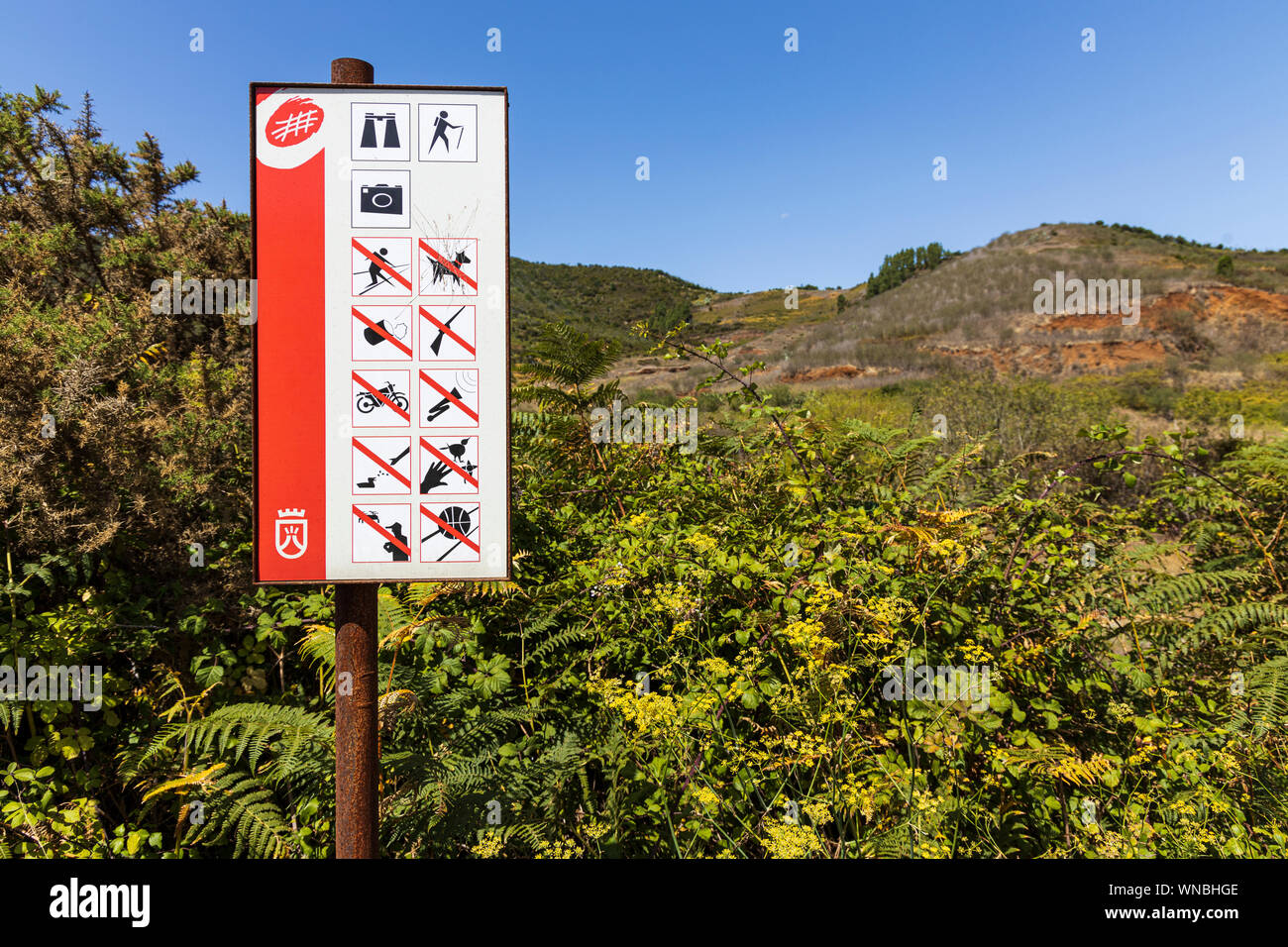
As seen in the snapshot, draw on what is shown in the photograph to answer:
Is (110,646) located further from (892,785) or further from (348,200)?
(892,785)

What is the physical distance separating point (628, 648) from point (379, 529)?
1282 mm

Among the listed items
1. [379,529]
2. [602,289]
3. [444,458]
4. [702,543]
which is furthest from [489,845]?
[602,289]

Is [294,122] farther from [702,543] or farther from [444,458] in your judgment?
[702,543]

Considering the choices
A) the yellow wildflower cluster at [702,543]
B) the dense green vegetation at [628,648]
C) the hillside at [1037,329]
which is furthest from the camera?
the hillside at [1037,329]

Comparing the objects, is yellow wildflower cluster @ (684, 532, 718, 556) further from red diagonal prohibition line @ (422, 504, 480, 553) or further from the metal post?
the metal post

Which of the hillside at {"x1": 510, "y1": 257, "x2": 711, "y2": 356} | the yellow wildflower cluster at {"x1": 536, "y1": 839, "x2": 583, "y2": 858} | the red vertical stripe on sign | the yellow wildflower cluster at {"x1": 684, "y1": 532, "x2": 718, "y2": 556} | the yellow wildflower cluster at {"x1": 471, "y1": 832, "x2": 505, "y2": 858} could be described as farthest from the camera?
the hillside at {"x1": 510, "y1": 257, "x2": 711, "y2": 356}

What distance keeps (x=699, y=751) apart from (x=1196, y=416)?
13451mm

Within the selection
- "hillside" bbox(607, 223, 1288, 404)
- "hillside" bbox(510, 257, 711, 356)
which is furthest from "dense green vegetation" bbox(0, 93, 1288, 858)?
"hillside" bbox(510, 257, 711, 356)

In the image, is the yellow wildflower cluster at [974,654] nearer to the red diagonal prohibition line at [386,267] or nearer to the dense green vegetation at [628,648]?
the dense green vegetation at [628,648]

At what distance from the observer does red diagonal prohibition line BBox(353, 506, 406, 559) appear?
1593 mm

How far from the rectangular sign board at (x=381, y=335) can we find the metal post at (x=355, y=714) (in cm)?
9

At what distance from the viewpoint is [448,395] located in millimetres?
1602

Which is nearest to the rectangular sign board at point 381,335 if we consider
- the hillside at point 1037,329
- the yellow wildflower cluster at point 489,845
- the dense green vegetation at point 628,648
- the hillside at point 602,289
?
the dense green vegetation at point 628,648

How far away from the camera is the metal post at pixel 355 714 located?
5.27ft
